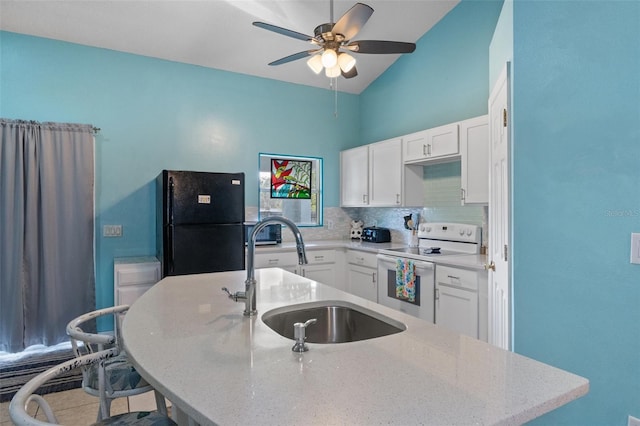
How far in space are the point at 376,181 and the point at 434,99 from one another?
42.9 inches

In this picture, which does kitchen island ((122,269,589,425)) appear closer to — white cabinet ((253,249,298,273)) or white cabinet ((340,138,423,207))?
white cabinet ((253,249,298,273))

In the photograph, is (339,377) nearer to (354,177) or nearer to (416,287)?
(416,287)

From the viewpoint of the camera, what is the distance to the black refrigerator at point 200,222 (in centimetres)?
327

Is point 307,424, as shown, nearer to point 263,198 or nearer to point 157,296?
point 157,296

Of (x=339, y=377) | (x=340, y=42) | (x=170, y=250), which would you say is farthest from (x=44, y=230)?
(x=339, y=377)

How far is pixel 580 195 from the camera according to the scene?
169 centimetres

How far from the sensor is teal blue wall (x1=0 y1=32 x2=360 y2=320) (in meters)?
3.47

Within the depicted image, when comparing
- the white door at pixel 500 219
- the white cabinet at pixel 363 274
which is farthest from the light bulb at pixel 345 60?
the white cabinet at pixel 363 274

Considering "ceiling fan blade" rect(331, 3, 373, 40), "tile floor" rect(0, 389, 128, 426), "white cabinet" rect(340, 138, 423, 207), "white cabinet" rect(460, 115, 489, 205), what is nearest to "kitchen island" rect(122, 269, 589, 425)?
"tile floor" rect(0, 389, 128, 426)

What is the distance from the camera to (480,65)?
140 inches

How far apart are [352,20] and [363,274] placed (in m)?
2.67

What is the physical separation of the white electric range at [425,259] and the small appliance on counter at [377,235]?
19.0 inches

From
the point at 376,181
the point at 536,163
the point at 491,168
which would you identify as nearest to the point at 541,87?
the point at 536,163

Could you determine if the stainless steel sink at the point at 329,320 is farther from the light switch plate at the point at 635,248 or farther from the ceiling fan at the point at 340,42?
the ceiling fan at the point at 340,42
